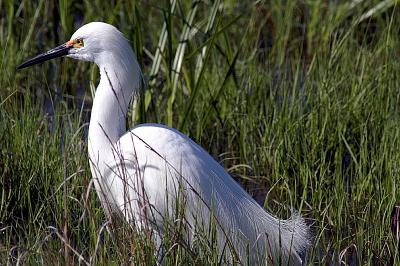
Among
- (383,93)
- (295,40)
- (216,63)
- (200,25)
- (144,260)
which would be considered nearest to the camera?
(144,260)

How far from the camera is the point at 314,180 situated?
4.23 meters

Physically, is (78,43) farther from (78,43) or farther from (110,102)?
(110,102)

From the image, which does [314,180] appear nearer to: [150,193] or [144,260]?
[150,193]

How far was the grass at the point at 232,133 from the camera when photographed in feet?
11.0

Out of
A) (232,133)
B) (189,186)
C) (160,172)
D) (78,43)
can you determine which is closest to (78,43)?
(78,43)

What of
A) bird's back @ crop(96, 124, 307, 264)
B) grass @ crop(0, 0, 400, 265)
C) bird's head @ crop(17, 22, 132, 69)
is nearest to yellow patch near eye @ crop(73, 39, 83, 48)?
bird's head @ crop(17, 22, 132, 69)

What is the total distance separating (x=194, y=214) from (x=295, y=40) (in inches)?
114

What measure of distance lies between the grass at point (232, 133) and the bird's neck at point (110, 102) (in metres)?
0.14

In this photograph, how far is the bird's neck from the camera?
3615mm

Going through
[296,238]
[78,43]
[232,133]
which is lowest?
[296,238]

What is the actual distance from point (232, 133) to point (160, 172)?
1285 mm

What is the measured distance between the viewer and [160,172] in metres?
3.56

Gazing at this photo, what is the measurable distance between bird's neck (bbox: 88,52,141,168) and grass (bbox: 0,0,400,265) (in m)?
0.14

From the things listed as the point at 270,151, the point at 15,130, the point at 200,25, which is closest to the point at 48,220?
the point at 15,130
